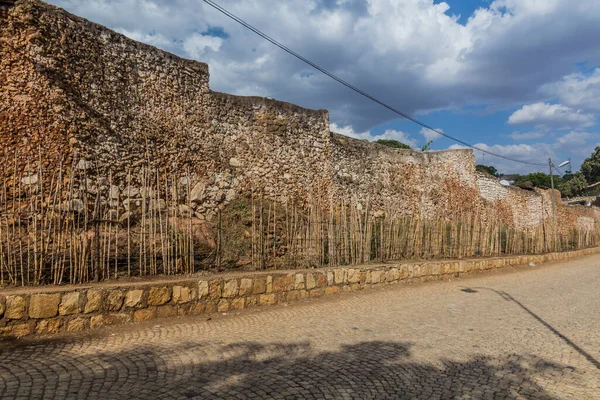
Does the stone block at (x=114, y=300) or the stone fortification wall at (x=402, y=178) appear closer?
the stone block at (x=114, y=300)

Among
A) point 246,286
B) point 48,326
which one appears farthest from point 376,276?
point 48,326

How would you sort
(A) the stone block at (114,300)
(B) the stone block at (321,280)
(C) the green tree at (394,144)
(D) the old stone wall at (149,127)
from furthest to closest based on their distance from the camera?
1. (C) the green tree at (394,144)
2. (B) the stone block at (321,280)
3. (D) the old stone wall at (149,127)
4. (A) the stone block at (114,300)

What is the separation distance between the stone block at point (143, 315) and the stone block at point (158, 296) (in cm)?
9

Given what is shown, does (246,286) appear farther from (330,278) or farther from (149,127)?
(149,127)

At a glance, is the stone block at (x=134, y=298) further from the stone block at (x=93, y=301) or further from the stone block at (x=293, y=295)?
the stone block at (x=293, y=295)

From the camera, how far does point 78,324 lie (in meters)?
4.55

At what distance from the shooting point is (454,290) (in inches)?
331

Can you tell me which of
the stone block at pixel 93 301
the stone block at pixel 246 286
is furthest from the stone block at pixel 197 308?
the stone block at pixel 93 301

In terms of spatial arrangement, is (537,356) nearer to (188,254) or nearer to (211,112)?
(188,254)

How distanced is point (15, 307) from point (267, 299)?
3.28m

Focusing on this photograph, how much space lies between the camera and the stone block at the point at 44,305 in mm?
4297

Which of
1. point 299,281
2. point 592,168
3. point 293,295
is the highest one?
point 592,168

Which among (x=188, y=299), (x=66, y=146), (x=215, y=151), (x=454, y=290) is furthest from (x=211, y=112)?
(x=454, y=290)

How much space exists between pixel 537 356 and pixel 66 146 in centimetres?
729
